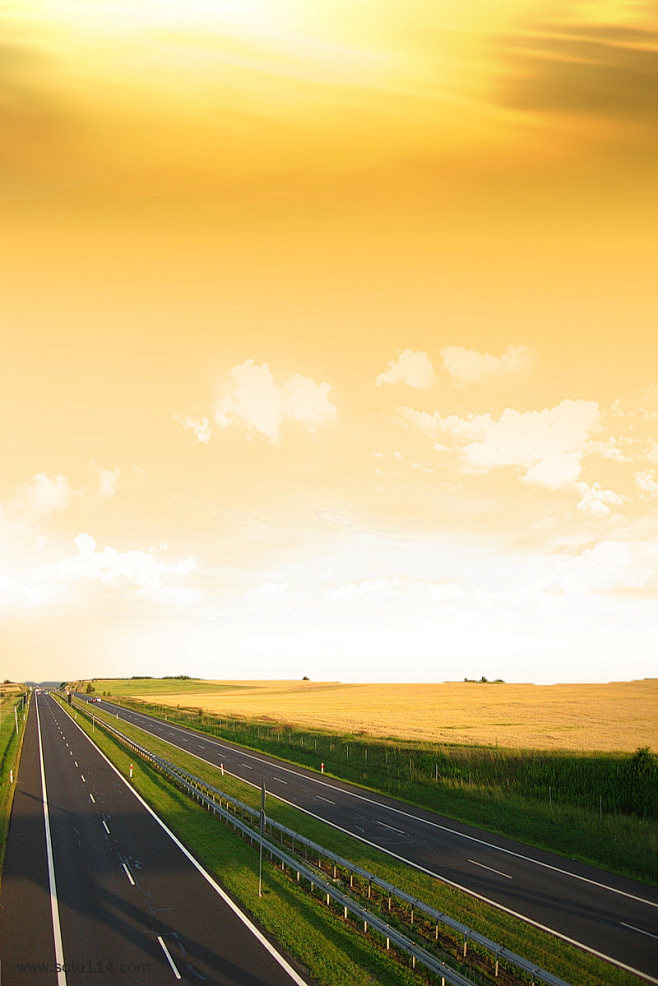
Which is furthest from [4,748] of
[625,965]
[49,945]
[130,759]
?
[625,965]

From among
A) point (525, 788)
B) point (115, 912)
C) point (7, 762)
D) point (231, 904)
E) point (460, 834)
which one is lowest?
point (7, 762)

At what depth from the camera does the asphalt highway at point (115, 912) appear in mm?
18078

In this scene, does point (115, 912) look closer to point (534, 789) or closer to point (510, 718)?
point (534, 789)

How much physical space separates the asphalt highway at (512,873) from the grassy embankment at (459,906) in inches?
31.4

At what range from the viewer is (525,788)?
4588cm

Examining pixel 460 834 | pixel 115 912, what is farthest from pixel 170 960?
pixel 460 834

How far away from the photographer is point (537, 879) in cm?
2767

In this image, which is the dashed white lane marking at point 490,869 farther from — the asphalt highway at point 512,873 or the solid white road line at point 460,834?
the solid white road line at point 460,834

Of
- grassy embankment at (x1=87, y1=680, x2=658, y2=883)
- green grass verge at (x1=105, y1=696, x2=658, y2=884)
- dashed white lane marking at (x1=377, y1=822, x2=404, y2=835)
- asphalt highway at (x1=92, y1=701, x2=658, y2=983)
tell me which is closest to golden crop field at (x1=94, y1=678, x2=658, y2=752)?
grassy embankment at (x1=87, y1=680, x2=658, y2=883)

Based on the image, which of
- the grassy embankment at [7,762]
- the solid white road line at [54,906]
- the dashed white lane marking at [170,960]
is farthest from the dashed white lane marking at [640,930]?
the grassy embankment at [7,762]

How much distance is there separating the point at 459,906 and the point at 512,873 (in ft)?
20.2

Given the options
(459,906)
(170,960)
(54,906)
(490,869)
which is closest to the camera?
(170,960)

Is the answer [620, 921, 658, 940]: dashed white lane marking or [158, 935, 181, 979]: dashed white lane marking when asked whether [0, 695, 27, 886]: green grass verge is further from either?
[620, 921, 658, 940]: dashed white lane marking

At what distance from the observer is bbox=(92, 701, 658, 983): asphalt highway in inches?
851
